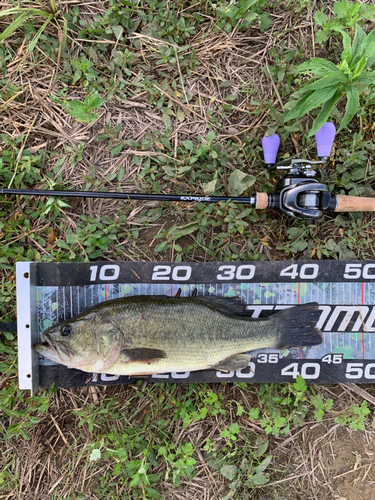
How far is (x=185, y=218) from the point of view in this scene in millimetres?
3541

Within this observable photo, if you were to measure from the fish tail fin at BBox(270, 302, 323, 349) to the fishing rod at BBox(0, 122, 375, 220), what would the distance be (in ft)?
2.96

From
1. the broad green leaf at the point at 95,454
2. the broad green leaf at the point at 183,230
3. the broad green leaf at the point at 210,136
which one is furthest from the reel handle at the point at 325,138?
the broad green leaf at the point at 95,454

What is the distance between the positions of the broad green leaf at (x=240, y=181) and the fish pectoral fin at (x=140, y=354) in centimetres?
175

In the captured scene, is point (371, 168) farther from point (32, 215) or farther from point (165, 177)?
point (32, 215)

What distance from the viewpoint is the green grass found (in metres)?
3.42

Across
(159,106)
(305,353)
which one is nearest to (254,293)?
(305,353)

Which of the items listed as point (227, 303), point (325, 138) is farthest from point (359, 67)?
point (227, 303)

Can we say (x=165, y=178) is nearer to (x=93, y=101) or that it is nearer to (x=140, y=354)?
(x=93, y=101)

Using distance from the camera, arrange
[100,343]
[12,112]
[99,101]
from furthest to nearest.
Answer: [12,112] < [99,101] < [100,343]

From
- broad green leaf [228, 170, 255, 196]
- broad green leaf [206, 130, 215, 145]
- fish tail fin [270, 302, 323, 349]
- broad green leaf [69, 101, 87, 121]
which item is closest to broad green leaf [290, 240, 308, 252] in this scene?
fish tail fin [270, 302, 323, 349]

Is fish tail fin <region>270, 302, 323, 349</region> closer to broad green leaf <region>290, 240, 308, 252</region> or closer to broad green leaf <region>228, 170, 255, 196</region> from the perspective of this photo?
broad green leaf <region>290, 240, 308, 252</region>

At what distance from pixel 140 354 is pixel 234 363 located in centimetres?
90

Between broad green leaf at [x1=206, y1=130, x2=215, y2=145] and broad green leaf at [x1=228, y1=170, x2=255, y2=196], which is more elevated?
broad green leaf at [x1=206, y1=130, x2=215, y2=145]

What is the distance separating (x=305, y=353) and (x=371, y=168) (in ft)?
6.75
